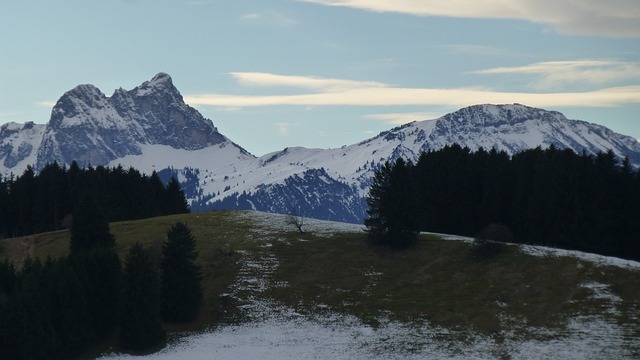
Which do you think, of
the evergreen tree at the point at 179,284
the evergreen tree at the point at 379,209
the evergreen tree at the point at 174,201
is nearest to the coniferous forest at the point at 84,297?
the evergreen tree at the point at 179,284

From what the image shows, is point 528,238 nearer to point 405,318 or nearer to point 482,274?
point 482,274

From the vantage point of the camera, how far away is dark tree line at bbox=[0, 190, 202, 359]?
257 feet

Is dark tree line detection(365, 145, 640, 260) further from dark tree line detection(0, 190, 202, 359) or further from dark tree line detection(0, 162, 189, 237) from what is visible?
dark tree line detection(0, 162, 189, 237)

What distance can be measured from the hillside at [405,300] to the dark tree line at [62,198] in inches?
947

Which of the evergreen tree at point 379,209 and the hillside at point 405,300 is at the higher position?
the evergreen tree at point 379,209

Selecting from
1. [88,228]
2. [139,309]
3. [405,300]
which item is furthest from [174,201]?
[139,309]

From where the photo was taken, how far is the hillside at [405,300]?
81.8 metres

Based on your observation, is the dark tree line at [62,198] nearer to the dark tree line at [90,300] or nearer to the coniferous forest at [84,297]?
the coniferous forest at [84,297]

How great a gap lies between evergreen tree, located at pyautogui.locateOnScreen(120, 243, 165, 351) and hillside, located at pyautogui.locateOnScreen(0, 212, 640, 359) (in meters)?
2.47

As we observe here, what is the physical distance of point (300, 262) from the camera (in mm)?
106688

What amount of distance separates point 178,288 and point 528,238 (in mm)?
46546

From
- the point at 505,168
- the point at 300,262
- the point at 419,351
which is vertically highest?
the point at 505,168

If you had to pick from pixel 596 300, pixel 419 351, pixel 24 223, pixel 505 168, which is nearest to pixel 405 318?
pixel 419 351

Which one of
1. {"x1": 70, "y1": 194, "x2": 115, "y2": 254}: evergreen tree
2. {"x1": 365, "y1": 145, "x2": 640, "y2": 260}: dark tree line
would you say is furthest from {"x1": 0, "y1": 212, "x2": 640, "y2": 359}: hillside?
{"x1": 70, "y1": 194, "x2": 115, "y2": 254}: evergreen tree
